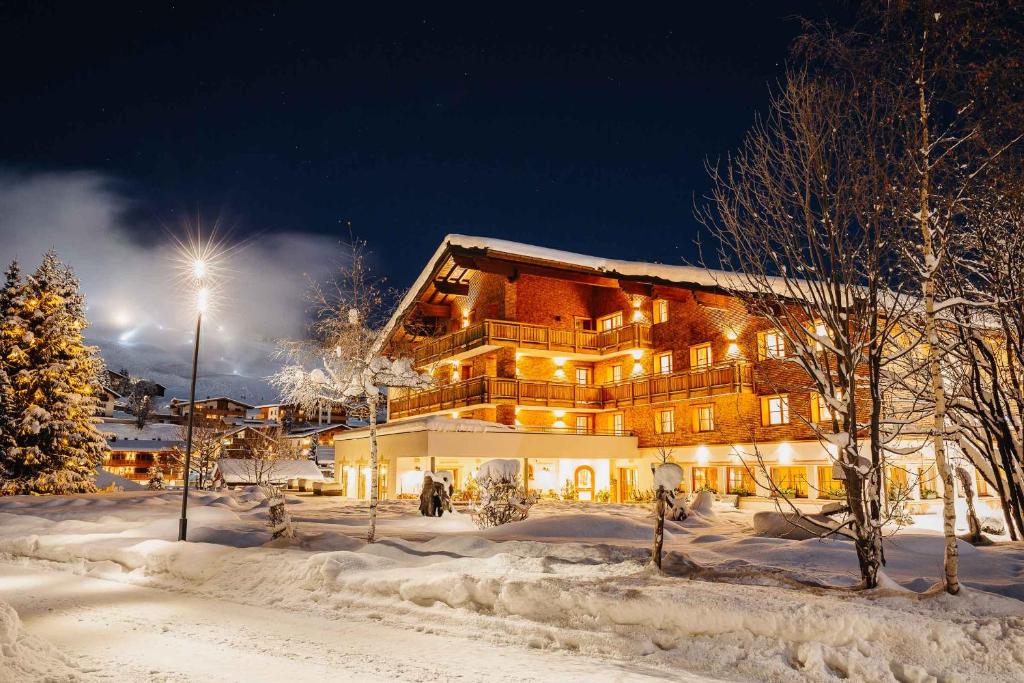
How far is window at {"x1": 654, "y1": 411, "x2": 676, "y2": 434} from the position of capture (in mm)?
34500

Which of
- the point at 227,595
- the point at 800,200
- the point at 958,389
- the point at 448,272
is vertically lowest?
the point at 227,595

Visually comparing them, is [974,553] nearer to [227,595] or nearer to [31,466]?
[227,595]

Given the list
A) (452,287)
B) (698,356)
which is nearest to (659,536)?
(698,356)

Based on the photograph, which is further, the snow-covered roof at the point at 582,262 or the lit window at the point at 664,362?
the lit window at the point at 664,362

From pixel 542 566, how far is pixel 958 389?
24.2 ft

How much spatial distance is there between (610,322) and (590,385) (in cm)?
366

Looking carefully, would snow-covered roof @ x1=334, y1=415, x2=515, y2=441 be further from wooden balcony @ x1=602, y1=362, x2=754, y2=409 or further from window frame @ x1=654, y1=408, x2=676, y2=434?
window frame @ x1=654, y1=408, x2=676, y2=434

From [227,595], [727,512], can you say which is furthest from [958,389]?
[727,512]

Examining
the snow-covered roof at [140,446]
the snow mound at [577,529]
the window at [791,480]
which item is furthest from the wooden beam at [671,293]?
the snow-covered roof at [140,446]

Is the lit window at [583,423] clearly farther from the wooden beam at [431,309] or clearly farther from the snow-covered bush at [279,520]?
the snow-covered bush at [279,520]

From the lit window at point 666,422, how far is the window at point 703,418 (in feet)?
4.26

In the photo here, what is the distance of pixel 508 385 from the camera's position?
3516 centimetres

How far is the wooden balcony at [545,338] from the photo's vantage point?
3544 centimetres

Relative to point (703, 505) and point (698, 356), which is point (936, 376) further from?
point (698, 356)
